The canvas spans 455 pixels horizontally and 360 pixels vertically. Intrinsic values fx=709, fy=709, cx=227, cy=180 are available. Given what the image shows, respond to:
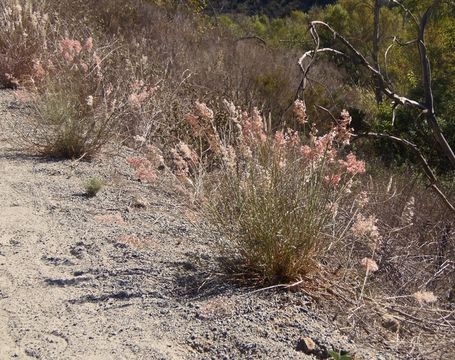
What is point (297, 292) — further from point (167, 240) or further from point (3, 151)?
point (3, 151)

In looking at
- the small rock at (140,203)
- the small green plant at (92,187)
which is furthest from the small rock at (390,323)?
the small green plant at (92,187)

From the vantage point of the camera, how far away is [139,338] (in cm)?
304

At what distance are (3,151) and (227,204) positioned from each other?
3.11m

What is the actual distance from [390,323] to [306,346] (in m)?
0.53

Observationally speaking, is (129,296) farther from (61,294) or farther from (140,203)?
(140,203)

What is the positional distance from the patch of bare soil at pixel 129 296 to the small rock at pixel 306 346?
1cm

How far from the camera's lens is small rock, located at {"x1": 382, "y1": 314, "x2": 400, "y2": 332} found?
3.35 m

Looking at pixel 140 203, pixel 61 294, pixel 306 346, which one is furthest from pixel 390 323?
pixel 140 203

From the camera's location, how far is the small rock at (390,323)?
3.35 m

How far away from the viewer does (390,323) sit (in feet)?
11.0

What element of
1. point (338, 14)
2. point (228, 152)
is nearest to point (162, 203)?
point (228, 152)

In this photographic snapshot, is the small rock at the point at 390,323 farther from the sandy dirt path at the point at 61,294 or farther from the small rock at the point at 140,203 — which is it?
the small rock at the point at 140,203

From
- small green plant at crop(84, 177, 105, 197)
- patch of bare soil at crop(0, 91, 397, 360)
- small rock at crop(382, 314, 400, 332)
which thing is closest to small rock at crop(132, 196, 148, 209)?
patch of bare soil at crop(0, 91, 397, 360)

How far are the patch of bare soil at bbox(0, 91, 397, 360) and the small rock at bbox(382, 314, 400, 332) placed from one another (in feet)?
0.81
